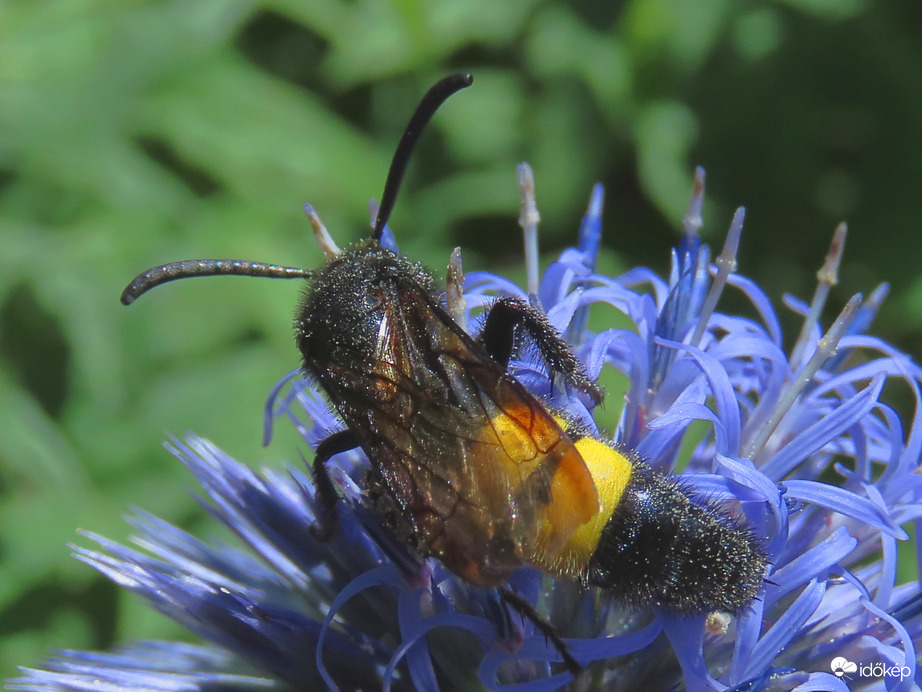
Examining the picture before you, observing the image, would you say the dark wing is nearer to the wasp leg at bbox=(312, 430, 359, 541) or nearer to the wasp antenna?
the wasp leg at bbox=(312, 430, 359, 541)

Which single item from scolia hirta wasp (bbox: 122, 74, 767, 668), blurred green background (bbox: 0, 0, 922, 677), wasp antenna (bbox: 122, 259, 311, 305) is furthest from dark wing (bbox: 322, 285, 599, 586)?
blurred green background (bbox: 0, 0, 922, 677)

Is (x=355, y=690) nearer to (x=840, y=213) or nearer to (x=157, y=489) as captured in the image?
(x=157, y=489)

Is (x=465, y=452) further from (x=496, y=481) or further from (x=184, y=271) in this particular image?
(x=184, y=271)

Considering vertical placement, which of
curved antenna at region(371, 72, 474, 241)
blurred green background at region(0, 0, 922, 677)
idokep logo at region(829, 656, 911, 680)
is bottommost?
idokep logo at region(829, 656, 911, 680)

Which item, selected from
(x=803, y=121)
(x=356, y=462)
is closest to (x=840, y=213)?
(x=803, y=121)

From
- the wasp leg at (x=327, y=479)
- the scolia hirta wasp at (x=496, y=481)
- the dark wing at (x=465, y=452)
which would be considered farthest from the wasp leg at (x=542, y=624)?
the wasp leg at (x=327, y=479)

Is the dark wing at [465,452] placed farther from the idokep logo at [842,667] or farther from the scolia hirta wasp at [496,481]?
the idokep logo at [842,667]
